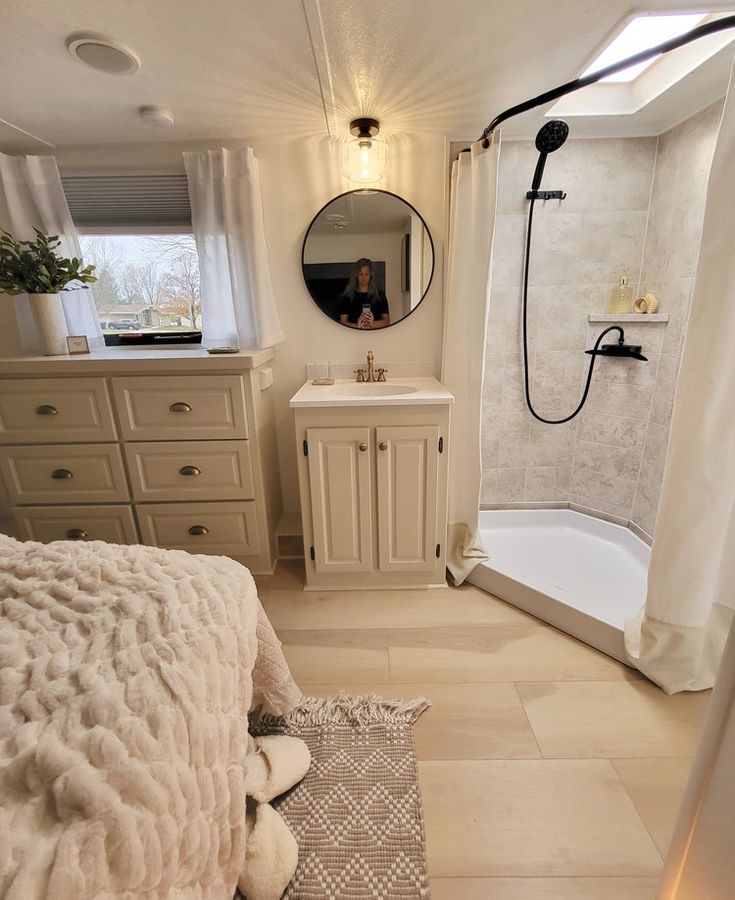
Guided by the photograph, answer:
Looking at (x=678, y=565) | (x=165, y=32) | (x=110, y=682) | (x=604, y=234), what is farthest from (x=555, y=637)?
(x=165, y=32)

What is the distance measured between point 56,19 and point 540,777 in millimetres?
2566

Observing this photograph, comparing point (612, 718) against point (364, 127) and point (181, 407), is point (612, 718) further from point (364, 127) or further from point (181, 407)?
point (364, 127)

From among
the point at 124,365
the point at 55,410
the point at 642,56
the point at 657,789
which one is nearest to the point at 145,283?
the point at 124,365

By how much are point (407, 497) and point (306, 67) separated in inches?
64.5

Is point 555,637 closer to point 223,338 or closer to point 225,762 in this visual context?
point 225,762

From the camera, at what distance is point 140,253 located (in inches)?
81.4

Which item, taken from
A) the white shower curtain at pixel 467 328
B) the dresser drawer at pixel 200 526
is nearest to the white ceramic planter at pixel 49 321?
the dresser drawer at pixel 200 526

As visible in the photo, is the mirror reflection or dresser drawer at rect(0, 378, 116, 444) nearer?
dresser drawer at rect(0, 378, 116, 444)

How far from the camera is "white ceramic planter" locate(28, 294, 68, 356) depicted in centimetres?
181

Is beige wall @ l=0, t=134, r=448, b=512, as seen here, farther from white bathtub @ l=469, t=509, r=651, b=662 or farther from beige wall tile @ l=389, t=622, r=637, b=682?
beige wall tile @ l=389, t=622, r=637, b=682

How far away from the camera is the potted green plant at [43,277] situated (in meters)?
1.74

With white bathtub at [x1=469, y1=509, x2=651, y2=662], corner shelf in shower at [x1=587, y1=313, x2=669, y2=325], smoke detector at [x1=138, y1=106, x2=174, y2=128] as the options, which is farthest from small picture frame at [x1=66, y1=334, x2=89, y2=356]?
corner shelf in shower at [x1=587, y1=313, x2=669, y2=325]

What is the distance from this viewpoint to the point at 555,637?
62.3 inches

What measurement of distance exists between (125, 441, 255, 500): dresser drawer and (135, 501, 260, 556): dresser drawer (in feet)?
0.17
